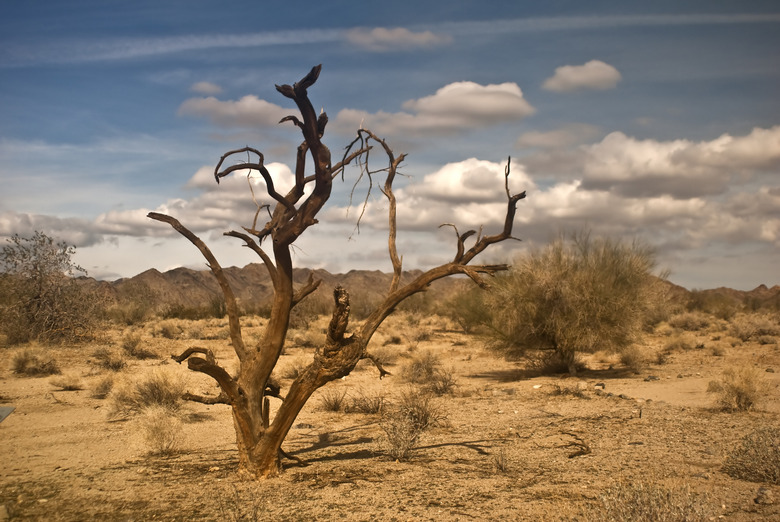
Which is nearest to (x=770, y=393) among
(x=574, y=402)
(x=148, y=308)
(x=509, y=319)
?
(x=574, y=402)

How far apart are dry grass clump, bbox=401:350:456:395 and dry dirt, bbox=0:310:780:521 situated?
0.38 metres

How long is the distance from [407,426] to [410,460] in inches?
25.8

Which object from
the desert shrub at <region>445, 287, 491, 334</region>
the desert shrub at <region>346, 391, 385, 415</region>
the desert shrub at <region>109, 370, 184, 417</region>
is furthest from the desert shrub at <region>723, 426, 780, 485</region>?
the desert shrub at <region>445, 287, 491, 334</region>

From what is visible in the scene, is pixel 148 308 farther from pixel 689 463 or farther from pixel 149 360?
pixel 689 463

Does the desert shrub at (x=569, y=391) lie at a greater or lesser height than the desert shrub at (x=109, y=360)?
lesser

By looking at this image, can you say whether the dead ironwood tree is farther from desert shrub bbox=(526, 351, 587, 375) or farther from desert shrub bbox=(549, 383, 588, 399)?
desert shrub bbox=(526, 351, 587, 375)

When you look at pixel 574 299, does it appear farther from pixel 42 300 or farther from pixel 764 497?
pixel 42 300

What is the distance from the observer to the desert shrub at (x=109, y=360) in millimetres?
18281

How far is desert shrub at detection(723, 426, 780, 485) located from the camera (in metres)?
6.75

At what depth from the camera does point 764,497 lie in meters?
6.13

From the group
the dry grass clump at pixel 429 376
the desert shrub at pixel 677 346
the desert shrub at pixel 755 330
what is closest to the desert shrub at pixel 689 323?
the desert shrub at pixel 755 330

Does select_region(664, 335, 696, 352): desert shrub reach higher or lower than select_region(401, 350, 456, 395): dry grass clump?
higher

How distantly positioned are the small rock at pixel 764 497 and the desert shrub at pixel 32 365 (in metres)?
17.1

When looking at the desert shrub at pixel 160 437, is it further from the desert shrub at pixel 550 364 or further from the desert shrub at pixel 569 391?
the desert shrub at pixel 550 364
